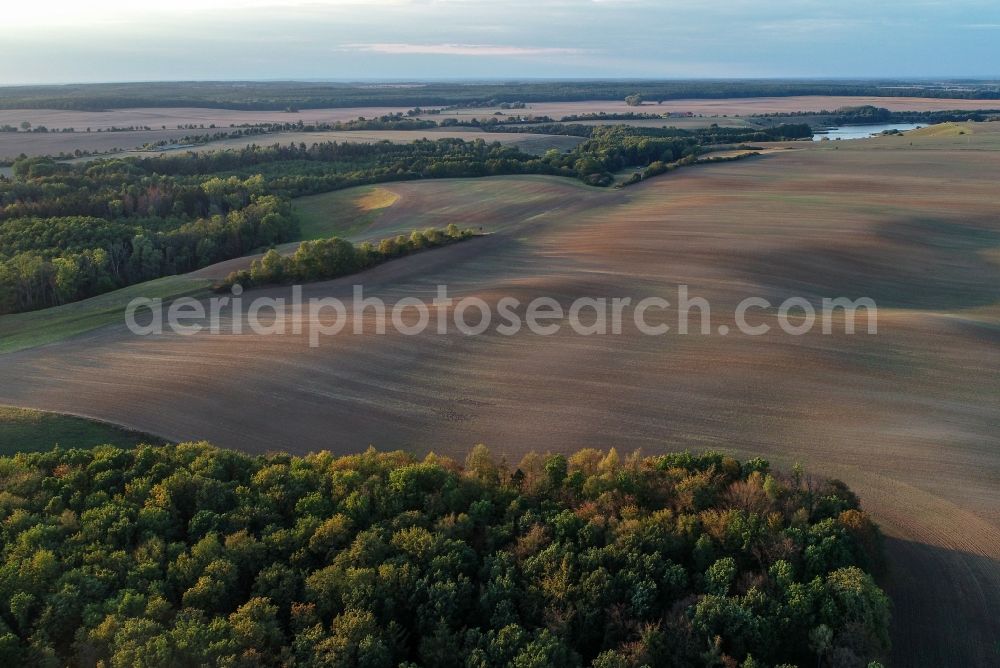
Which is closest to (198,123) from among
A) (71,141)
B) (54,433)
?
(71,141)

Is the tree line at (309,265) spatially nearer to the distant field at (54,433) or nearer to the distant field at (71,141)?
the distant field at (54,433)

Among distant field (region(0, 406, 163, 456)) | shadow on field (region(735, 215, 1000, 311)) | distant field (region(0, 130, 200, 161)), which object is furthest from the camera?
distant field (region(0, 130, 200, 161))

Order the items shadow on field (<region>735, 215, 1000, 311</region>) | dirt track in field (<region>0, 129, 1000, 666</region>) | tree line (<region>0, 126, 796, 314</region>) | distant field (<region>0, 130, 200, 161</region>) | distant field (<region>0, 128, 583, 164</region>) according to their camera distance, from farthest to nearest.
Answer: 1. distant field (<region>0, 128, 583, 164</region>)
2. distant field (<region>0, 130, 200, 161</region>)
3. tree line (<region>0, 126, 796, 314</region>)
4. shadow on field (<region>735, 215, 1000, 311</region>)
5. dirt track in field (<region>0, 129, 1000, 666</region>)

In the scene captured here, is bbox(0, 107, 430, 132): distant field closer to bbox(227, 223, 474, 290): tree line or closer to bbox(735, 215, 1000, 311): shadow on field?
bbox(227, 223, 474, 290): tree line

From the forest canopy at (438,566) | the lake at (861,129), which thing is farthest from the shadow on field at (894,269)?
the lake at (861,129)

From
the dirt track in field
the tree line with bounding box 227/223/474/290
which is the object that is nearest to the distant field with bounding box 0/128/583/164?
the tree line with bounding box 227/223/474/290
